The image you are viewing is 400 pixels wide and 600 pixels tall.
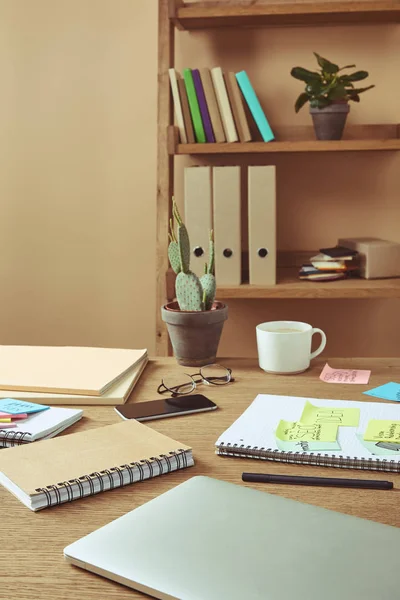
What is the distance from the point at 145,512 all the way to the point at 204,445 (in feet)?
0.77

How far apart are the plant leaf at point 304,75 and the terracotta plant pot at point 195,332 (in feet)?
3.79

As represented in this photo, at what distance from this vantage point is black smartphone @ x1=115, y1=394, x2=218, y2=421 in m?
1.08

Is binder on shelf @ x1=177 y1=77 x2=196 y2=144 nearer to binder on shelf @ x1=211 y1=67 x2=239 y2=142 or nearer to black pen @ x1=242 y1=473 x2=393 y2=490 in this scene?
binder on shelf @ x1=211 y1=67 x2=239 y2=142

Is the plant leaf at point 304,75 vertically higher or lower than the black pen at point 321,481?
higher

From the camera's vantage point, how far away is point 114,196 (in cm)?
267

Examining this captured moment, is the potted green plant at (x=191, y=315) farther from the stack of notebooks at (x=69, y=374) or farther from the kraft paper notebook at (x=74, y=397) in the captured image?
the kraft paper notebook at (x=74, y=397)

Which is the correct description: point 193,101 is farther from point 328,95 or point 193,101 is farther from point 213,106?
point 328,95

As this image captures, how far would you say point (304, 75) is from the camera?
7.57ft

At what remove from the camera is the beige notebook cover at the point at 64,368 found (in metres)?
1.19

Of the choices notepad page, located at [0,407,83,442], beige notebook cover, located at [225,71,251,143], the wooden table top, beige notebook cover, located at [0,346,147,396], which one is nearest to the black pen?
the wooden table top

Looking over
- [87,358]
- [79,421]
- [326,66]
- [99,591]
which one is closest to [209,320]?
[87,358]

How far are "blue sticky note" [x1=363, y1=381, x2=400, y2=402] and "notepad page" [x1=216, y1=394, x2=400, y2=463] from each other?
0.06 meters

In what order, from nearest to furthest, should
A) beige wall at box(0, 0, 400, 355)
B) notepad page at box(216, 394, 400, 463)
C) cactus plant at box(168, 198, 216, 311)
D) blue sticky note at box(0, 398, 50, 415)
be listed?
notepad page at box(216, 394, 400, 463), blue sticky note at box(0, 398, 50, 415), cactus plant at box(168, 198, 216, 311), beige wall at box(0, 0, 400, 355)

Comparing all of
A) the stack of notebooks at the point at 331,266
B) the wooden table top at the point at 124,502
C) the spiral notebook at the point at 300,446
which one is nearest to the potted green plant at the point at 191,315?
the wooden table top at the point at 124,502
